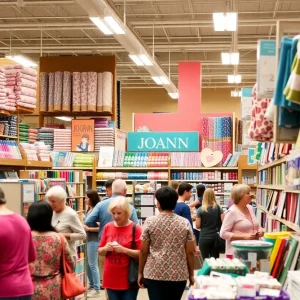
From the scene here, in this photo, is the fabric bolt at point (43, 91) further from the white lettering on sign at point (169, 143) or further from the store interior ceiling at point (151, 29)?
the white lettering on sign at point (169, 143)

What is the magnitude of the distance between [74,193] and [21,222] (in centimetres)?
575

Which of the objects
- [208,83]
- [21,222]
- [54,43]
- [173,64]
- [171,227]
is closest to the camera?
[21,222]

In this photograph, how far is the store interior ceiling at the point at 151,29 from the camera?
15664 mm

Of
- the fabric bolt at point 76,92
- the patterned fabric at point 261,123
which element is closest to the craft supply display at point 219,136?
the fabric bolt at point 76,92

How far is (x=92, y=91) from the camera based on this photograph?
15.7m

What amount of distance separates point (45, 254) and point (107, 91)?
36.3ft

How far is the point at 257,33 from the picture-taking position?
1900 centimetres

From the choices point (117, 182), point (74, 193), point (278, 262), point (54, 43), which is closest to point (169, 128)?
point (54, 43)

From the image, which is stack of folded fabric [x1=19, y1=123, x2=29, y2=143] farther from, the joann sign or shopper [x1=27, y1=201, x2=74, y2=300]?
the joann sign

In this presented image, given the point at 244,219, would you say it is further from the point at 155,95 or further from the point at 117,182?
the point at 155,95

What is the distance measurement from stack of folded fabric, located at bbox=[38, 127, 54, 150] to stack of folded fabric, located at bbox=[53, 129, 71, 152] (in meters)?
0.13

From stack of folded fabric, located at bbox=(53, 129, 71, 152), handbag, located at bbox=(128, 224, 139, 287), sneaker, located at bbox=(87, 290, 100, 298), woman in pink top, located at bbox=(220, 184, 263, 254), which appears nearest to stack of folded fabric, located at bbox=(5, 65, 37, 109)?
sneaker, located at bbox=(87, 290, 100, 298)

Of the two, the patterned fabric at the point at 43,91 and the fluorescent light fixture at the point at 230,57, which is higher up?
the fluorescent light fixture at the point at 230,57

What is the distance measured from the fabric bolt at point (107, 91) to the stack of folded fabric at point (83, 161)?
165 cm
